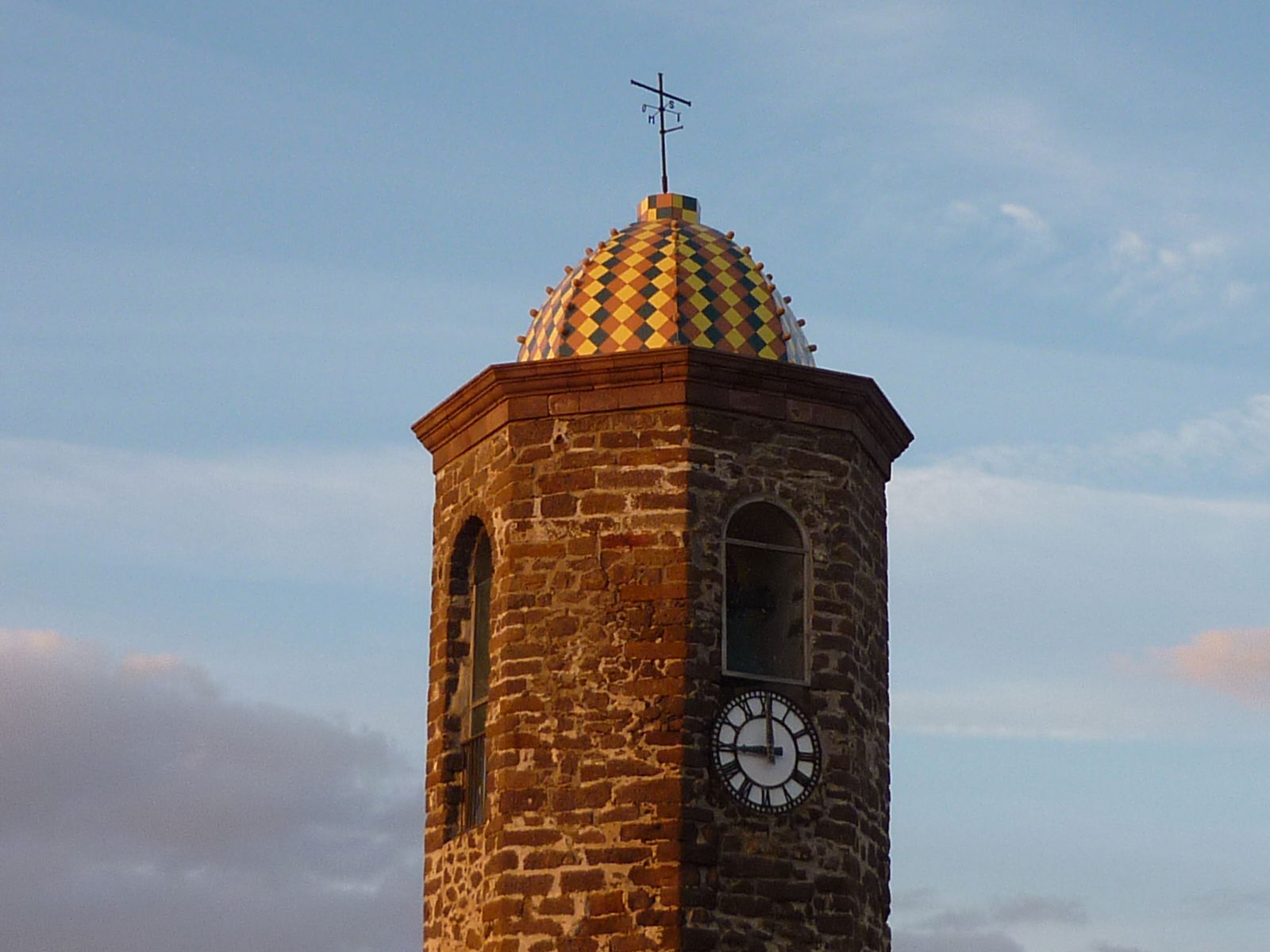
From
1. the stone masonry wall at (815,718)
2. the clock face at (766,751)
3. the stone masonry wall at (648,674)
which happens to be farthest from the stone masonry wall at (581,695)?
the clock face at (766,751)

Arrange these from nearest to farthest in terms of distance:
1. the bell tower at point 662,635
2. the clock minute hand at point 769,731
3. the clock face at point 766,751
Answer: the bell tower at point 662,635 < the clock face at point 766,751 < the clock minute hand at point 769,731

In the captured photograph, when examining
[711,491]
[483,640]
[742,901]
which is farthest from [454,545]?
[742,901]

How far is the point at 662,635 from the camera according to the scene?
72.4 ft

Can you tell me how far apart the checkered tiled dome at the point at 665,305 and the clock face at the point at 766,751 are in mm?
2965

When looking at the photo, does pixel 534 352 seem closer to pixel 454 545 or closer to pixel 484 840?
pixel 454 545

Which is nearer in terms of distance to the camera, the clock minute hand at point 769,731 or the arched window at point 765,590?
the clock minute hand at point 769,731

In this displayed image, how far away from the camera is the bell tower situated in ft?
71.1

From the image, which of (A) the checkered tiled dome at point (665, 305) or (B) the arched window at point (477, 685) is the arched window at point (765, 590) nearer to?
(A) the checkered tiled dome at point (665, 305)

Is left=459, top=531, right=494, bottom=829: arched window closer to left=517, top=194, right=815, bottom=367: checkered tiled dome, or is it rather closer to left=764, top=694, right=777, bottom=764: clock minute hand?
left=517, top=194, right=815, bottom=367: checkered tiled dome

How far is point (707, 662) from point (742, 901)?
1.88m

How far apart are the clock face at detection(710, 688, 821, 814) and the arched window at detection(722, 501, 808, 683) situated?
496 millimetres

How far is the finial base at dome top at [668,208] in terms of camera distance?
2470 centimetres

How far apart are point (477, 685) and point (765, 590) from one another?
2593 mm

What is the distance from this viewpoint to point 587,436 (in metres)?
22.7
